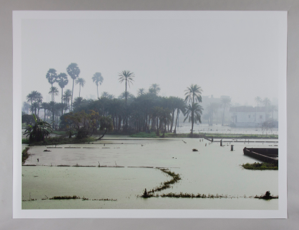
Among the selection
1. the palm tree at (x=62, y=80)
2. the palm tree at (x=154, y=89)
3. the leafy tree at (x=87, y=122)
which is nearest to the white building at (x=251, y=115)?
the palm tree at (x=154, y=89)

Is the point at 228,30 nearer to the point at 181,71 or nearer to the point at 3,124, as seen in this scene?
the point at 181,71

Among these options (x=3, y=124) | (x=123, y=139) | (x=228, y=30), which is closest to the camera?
(x=3, y=124)

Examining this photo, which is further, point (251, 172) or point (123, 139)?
point (123, 139)

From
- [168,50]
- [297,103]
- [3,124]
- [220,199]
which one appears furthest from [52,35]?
[297,103]

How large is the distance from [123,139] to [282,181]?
279 cm

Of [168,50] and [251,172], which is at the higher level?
[168,50]

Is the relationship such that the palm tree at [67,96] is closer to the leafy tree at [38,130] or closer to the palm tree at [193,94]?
the leafy tree at [38,130]

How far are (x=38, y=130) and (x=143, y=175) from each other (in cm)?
196

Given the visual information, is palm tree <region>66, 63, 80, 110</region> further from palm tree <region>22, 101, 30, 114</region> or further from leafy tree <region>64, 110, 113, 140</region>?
palm tree <region>22, 101, 30, 114</region>

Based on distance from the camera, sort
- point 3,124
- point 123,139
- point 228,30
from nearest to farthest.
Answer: point 3,124 < point 228,30 < point 123,139

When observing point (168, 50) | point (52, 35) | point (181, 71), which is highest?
point (52, 35)

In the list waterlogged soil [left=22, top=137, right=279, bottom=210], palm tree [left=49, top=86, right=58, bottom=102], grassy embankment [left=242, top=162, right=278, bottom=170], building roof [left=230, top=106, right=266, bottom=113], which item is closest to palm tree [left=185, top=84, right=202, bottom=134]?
building roof [left=230, top=106, right=266, bottom=113]

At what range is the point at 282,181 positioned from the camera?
10.1 feet

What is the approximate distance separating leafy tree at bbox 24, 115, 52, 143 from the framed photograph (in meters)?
0.02
